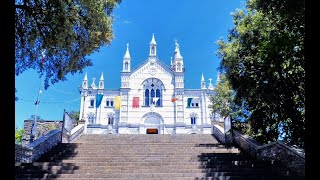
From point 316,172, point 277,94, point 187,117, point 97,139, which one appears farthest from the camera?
point 187,117

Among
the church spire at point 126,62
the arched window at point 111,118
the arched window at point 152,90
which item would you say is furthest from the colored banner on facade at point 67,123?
the church spire at point 126,62

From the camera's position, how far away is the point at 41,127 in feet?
86.8

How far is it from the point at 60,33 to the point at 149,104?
39407 mm

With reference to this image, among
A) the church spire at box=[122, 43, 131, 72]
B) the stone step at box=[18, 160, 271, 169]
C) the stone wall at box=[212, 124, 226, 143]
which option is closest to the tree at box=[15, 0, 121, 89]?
the stone step at box=[18, 160, 271, 169]

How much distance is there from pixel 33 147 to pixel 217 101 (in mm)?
16867

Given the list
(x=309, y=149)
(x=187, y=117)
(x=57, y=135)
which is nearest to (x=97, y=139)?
(x=57, y=135)

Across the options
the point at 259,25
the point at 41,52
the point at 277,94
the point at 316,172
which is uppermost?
the point at 259,25

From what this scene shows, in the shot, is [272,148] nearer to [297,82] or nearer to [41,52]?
[297,82]

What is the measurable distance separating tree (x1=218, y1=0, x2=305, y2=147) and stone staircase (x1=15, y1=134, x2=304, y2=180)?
264 centimetres

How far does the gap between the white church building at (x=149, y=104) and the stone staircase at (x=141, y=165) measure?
114 ft

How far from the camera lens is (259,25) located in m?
14.3

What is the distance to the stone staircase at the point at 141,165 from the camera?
9609 millimetres

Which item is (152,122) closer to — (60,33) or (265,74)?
(265,74)

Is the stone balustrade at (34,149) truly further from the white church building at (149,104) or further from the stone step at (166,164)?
the white church building at (149,104)
